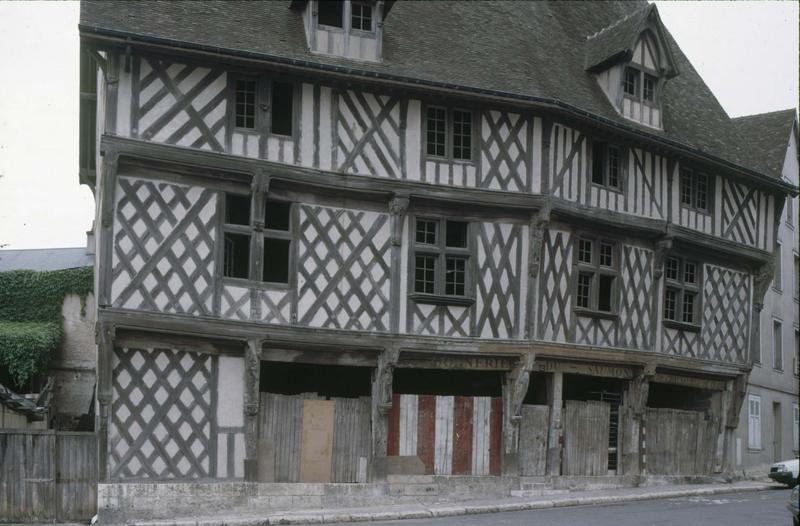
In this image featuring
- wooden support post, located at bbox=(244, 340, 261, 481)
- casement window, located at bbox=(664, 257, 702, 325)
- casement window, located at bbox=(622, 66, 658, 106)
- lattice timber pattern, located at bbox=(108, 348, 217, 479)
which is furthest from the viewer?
casement window, located at bbox=(664, 257, 702, 325)

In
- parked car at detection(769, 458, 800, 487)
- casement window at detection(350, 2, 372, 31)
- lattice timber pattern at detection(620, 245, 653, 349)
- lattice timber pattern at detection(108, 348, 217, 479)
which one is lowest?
parked car at detection(769, 458, 800, 487)

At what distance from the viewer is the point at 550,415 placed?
20547mm

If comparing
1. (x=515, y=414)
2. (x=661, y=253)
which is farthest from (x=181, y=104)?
(x=661, y=253)

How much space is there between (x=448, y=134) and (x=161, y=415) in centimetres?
720

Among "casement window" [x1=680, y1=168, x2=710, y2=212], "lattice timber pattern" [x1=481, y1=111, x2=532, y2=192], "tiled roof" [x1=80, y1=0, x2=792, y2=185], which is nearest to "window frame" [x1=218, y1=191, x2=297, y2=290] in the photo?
"tiled roof" [x1=80, y1=0, x2=792, y2=185]

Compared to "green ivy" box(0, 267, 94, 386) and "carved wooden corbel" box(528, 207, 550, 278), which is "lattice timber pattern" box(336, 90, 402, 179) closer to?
"carved wooden corbel" box(528, 207, 550, 278)

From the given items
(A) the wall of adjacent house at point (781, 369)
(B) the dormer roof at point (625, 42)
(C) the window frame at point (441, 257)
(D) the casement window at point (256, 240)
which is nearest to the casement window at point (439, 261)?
(C) the window frame at point (441, 257)

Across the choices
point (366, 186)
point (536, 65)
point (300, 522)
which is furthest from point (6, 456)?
point (536, 65)

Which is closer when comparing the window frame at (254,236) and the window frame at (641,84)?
the window frame at (254,236)

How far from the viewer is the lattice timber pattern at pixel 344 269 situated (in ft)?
60.4

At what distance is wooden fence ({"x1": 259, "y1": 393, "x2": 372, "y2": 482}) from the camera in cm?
1836

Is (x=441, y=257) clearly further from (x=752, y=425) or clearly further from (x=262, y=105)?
(x=752, y=425)

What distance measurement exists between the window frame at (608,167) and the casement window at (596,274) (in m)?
1.11

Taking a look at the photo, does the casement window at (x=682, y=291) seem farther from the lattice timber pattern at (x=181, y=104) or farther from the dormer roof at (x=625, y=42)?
the lattice timber pattern at (x=181, y=104)
